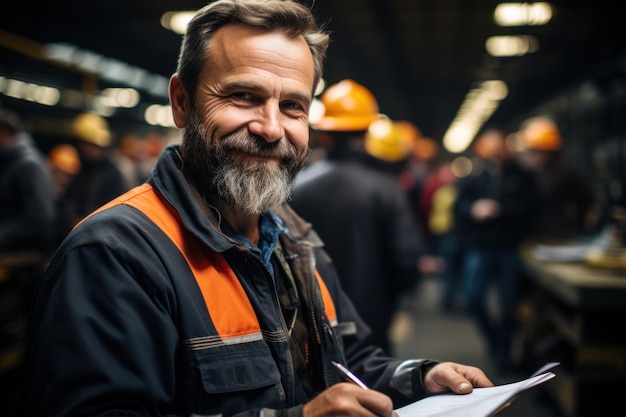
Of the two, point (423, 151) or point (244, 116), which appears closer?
point (244, 116)

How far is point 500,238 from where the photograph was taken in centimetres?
616

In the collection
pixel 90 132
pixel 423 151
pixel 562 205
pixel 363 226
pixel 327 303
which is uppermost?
pixel 423 151

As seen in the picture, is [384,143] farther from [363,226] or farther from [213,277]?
[213,277]

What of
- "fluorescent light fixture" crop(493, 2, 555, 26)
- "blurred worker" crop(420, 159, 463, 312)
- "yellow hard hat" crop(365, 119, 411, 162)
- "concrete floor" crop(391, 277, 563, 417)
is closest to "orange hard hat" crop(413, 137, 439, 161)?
"blurred worker" crop(420, 159, 463, 312)

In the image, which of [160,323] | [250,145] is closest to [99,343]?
[160,323]

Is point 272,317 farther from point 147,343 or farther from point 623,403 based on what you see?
point 623,403

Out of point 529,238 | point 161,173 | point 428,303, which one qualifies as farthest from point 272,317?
point 428,303

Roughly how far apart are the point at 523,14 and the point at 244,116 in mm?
9290

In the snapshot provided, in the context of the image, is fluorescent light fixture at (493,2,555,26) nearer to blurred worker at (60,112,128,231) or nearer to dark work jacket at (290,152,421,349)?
dark work jacket at (290,152,421,349)

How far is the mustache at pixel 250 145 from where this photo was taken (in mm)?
1628

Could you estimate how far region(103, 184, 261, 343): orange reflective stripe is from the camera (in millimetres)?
1424

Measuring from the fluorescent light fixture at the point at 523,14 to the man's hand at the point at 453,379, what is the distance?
8137 millimetres

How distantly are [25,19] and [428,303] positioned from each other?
7182 mm

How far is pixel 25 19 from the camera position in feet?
23.8
